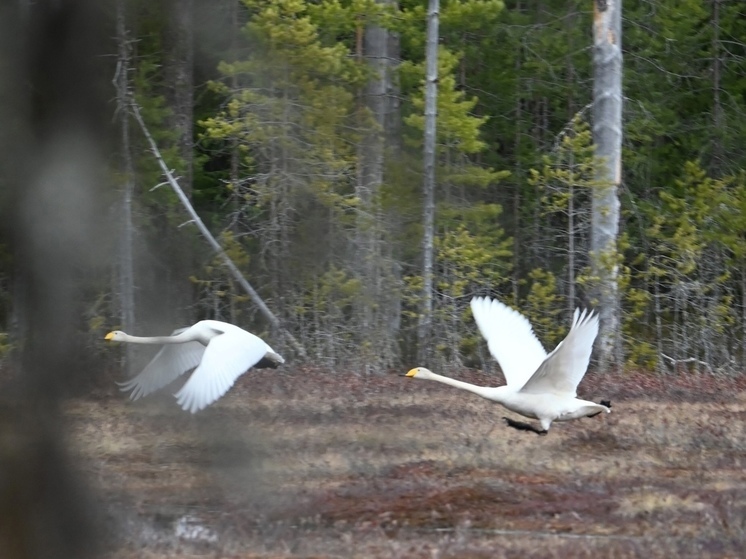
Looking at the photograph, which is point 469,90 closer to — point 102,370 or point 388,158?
point 388,158

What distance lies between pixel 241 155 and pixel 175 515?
14057 millimetres

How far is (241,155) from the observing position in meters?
21.9

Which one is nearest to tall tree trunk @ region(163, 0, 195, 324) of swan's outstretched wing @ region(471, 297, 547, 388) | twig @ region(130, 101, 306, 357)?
twig @ region(130, 101, 306, 357)

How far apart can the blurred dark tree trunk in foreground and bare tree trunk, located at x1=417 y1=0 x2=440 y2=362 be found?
1371cm

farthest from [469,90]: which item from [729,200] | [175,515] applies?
[175,515]

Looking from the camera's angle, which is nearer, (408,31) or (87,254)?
(87,254)

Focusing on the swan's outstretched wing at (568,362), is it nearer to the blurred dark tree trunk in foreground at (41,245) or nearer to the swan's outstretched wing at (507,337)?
the swan's outstretched wing at (507,337)

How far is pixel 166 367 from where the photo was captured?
12.6m

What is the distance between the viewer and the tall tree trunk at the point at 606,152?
17.3 m

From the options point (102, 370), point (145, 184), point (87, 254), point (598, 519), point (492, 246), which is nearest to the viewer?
point (87, 254)

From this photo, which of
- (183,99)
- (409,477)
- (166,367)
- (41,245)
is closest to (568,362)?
(409,477)

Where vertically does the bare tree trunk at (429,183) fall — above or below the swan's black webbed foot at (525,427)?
above

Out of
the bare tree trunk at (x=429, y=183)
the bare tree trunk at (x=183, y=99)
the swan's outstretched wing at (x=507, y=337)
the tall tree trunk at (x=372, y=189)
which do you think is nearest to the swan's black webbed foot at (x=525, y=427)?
the swan's outstretched wing at (x=507, y=337)

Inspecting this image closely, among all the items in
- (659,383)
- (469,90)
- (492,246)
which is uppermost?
(469,90)
